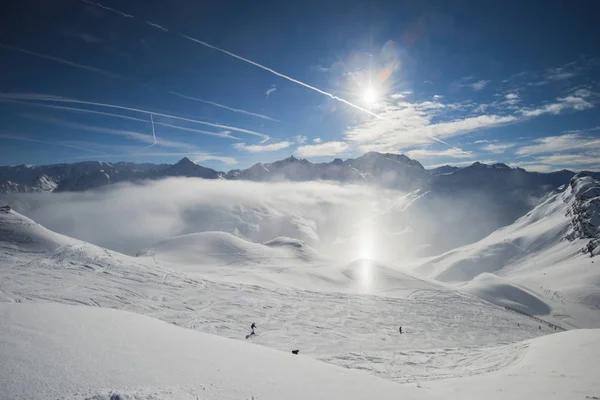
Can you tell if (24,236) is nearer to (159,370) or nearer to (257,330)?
(257,330)

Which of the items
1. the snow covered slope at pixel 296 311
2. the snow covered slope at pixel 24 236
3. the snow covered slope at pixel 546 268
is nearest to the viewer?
the snow covered slope at pixel 296 311

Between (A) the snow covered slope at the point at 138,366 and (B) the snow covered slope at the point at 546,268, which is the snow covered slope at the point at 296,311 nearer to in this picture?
(A) the snow covered slope at the point at 138,366

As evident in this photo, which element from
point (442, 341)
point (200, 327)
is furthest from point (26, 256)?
point (442, 341)

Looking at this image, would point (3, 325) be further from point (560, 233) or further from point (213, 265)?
point (560, 233)

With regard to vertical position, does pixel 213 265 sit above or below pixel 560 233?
below

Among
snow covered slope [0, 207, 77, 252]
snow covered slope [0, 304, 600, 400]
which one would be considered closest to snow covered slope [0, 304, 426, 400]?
snow covered slope [0, 304, 600, 400]

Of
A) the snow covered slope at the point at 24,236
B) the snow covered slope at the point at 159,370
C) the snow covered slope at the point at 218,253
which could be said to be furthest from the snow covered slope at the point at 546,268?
the snow covered slope at the point at 24,236
